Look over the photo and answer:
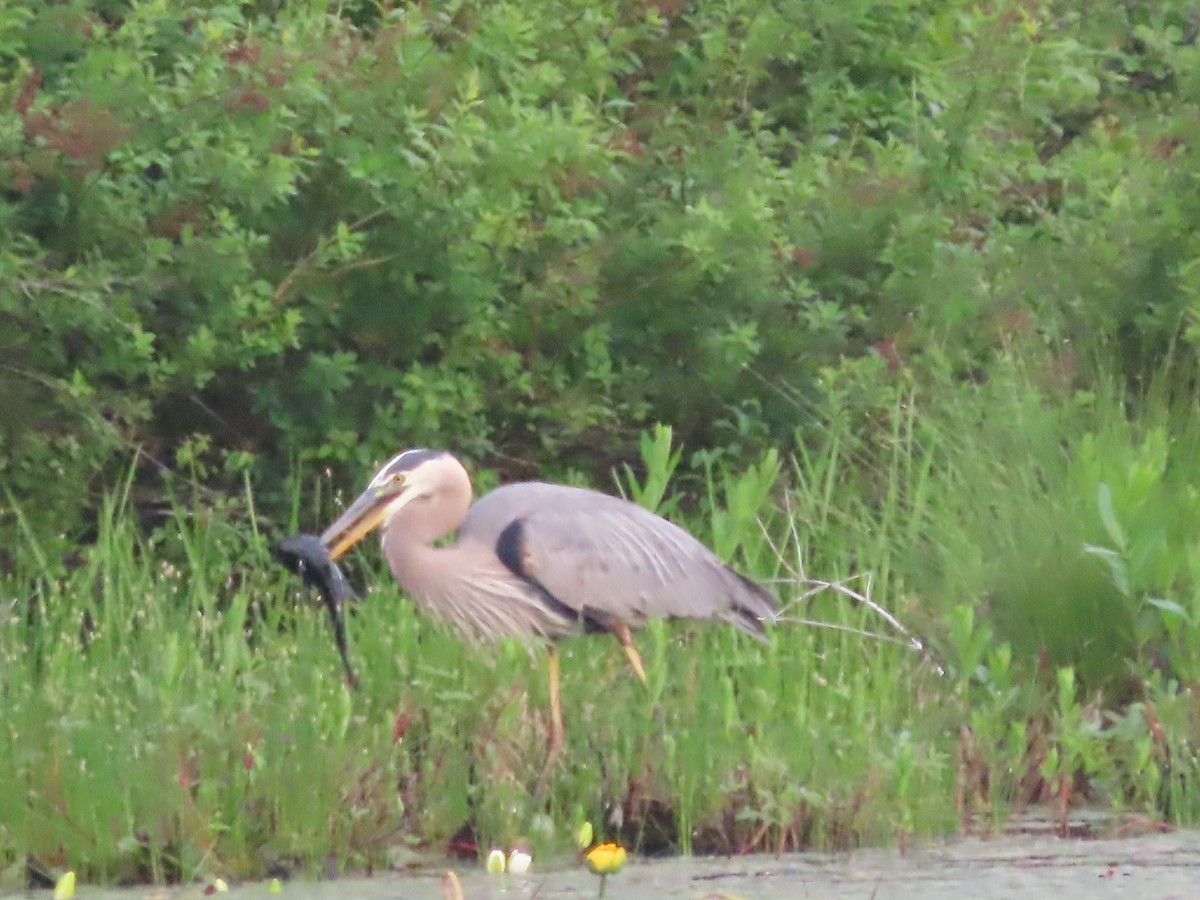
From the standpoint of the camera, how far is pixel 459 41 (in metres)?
7.23

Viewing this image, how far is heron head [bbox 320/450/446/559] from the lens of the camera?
605cm

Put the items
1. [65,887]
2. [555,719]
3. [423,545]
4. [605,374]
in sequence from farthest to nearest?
[605,374]
[423,545]
[555,719]
[65,887]

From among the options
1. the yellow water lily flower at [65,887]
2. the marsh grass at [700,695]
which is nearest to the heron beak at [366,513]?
the marsh grass at [700,695]

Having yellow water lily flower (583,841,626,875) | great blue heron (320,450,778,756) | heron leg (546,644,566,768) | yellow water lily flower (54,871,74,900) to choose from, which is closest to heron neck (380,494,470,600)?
great blue heron (320,450,778,756)

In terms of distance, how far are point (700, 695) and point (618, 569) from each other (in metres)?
0.48

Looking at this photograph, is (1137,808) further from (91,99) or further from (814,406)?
(91,99)

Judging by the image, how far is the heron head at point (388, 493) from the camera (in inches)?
238

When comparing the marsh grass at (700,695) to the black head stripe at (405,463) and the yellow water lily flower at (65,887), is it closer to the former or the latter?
the yellow water lily flower at (65,887)

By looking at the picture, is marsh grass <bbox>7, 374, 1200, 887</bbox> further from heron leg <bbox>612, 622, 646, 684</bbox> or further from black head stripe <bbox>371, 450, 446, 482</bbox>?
black head stripe <bbox>371, 450, 446, 482</bbox>

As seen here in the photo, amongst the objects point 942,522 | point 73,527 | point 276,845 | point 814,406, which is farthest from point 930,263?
point 276,845

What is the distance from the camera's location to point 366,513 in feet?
20.0

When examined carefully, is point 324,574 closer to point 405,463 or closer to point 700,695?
point 405,463

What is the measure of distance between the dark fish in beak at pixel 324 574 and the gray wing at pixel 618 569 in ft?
2.01

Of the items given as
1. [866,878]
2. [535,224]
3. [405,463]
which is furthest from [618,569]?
[535,224]
